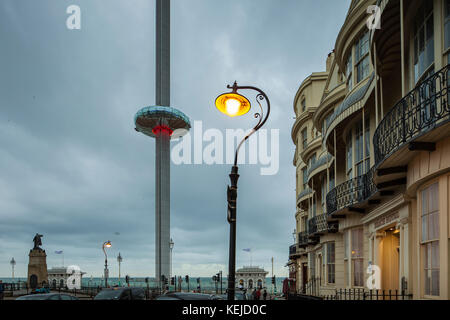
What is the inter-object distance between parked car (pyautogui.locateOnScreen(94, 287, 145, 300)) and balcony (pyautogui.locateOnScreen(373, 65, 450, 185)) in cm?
1079

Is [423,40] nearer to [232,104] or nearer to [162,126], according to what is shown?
[232,104]

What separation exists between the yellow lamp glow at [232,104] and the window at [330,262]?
52.2 ft

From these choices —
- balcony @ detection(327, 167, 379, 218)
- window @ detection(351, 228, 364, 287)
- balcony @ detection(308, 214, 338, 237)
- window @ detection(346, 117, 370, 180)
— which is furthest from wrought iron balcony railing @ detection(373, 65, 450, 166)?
balcony @ detection(308, 214, 338, 237)

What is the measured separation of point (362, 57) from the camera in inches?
704

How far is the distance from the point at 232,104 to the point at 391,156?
13.5ft

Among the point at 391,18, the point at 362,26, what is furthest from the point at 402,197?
the point at 362,26

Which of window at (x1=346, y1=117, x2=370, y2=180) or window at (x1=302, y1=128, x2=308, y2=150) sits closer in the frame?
window at (x1=346, y1=117, x2=370, y2=180)

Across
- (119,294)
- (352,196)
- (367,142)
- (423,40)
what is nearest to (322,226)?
(352,196)

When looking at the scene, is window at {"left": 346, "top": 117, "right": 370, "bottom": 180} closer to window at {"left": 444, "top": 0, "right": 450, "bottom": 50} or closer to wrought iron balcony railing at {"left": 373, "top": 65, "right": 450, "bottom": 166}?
wrought iron balcony railing at {"left": 373, "top": 65, "right": 450, "bottom": 166}

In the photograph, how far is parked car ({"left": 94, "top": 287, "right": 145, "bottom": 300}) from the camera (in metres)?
16.6

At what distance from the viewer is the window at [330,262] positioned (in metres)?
22.1

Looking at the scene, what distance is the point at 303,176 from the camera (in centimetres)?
4047
